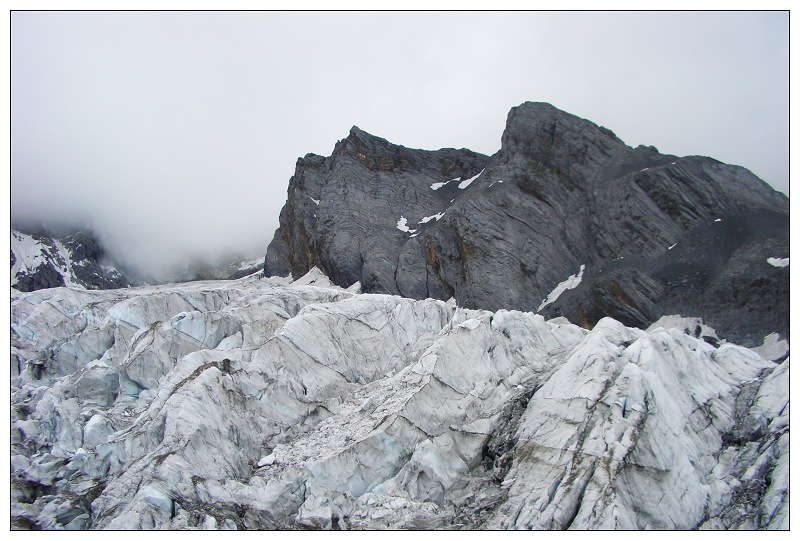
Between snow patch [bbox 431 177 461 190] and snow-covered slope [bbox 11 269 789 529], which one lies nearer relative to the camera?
snow-covered slope [bbox 11 269 789 529]

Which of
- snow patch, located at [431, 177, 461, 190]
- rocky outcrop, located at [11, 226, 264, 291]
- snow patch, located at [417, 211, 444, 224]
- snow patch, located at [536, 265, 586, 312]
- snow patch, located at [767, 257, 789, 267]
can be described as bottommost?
rocky outcrop, located at [11, 226, 264, 291]

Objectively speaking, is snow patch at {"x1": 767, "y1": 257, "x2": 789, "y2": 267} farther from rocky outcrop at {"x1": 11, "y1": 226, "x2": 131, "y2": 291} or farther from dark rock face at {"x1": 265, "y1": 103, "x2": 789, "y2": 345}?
rocky outcrop at {"x1": 11, "y1": 226, "x2": 131, "y2": 291}

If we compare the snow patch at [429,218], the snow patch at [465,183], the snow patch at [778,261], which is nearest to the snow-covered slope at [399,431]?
the snow patch at [778,261]

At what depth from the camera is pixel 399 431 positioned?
21.3 meters

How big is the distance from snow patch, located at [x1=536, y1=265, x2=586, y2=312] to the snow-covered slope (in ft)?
66.8

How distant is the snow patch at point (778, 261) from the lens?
131 feet

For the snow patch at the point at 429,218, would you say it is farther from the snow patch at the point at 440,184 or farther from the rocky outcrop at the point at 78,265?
the rocky outcrop at the point at 78,265

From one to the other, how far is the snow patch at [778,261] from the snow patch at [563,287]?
1493cm

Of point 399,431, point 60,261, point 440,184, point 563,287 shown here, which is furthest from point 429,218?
point 60,261

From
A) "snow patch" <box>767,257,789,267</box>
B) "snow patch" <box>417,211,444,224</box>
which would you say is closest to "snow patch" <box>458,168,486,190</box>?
"snow patch" <box>417,211,444,224</box>

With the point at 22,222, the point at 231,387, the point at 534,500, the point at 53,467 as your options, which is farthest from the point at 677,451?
the point at 22,222

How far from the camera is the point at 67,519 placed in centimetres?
1903

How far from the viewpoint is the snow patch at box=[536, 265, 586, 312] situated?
1977 inches

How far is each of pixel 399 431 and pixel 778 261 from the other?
1357 inches
